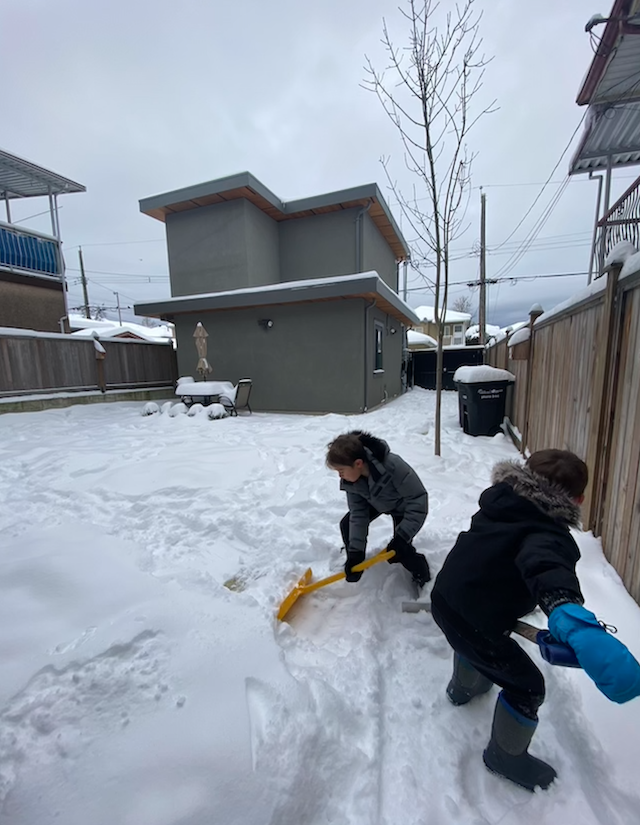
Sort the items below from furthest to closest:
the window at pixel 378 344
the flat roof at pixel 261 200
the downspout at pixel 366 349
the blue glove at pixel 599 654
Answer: the flat roof at pixel 261 200, the window at pixel 378 344, the downspout at pixel 366 349, the blue glove at pixel 599 654

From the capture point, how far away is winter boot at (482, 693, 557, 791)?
1234mm

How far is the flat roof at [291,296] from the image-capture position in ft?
25.9

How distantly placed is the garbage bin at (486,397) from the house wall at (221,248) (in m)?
7.53

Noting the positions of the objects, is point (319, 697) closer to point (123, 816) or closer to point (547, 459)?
point (123, 816)

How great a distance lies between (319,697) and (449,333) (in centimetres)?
4109

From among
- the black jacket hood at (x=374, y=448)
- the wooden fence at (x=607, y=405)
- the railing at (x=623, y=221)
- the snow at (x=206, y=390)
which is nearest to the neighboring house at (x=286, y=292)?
the snow at (x=206, y=390)

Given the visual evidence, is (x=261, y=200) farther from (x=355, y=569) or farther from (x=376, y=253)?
(x=355, y=569)

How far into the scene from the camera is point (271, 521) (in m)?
3.22

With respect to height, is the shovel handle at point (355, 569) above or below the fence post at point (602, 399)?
below

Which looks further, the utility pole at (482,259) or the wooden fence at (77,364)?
the utility pole at (482,259)

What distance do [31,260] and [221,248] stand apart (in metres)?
6.03

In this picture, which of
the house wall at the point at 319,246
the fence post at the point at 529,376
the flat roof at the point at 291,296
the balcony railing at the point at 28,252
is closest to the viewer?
the fence post at the point at 529,376

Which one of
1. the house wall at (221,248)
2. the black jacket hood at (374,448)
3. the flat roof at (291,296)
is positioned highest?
the house wall at (221,248)

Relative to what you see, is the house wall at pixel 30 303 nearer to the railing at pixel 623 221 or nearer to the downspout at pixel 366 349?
the downspout at pixel 366 349
